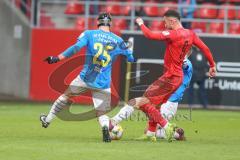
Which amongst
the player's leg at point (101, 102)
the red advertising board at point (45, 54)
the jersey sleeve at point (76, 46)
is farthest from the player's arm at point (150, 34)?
the red advertising board at point (45, 54)

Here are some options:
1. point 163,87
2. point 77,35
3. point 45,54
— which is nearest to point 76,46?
point 163,87

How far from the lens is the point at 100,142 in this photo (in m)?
14.6

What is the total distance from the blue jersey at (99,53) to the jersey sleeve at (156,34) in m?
0.79

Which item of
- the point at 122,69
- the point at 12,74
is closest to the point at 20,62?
the point at 12,74

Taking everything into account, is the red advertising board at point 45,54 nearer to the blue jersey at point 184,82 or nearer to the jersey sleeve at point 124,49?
the blue jersey at point 184,82

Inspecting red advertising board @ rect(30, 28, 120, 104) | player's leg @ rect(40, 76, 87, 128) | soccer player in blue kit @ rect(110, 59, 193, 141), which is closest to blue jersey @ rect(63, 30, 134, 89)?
player's leg @ rect(40, 76, 87, 128)

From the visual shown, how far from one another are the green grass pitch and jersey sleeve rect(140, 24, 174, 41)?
5.99 feet

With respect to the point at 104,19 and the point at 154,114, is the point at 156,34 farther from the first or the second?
the point at 154,114

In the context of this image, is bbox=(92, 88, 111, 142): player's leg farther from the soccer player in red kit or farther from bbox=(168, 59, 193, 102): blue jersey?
bbox=(168, 59, 193, 102): blue jersey

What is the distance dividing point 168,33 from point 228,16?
656 inches

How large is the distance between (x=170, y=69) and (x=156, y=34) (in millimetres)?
1034

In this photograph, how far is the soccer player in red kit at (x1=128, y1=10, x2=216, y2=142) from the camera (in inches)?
581

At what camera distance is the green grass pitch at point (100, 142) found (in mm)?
12547

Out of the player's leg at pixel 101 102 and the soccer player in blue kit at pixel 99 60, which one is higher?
the soccer player in blue kit at pixel 99 60
